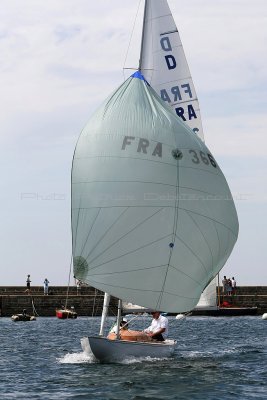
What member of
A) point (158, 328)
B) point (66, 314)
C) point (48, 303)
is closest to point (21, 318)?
point (66, 314)

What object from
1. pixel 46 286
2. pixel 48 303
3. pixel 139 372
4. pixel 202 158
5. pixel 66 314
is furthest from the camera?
pixel 46 286

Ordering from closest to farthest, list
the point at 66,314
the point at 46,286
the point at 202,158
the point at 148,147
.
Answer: the point at 148,147 < the point at 202,158 < the point at 66,314 < the point at 46,286

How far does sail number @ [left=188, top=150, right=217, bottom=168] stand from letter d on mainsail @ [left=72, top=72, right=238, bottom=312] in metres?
0.03

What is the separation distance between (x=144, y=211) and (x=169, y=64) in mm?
10624

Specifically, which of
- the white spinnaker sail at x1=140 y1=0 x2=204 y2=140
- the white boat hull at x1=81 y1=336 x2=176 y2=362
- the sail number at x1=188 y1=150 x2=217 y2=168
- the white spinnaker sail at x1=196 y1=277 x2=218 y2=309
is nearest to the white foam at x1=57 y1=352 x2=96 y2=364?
the white boat hull at x1=81 y1=336 x2=176 y2=362

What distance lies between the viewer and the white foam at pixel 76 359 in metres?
24.1

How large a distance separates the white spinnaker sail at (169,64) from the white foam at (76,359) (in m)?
10.5

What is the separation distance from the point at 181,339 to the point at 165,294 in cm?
1299

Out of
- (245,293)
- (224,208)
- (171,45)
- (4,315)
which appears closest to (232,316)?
(245,293)

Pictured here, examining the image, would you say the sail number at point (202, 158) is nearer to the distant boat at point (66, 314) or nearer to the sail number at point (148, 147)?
the sail number at point (148, 147)

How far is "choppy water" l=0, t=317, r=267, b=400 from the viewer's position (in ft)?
64.2

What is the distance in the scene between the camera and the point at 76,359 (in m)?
25.9

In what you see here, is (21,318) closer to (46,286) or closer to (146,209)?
(46,286)

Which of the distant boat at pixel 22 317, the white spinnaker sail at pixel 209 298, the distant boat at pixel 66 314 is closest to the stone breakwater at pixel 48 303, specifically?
the distant boat at pixel 66 314
